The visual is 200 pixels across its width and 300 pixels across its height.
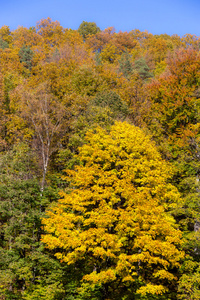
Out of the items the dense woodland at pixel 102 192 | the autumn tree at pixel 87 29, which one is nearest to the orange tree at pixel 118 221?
the dense woodland at pixel 102 192

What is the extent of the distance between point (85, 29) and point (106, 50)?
86.5 feet

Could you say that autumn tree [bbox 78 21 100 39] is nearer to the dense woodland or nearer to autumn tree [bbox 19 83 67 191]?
the dense woodland

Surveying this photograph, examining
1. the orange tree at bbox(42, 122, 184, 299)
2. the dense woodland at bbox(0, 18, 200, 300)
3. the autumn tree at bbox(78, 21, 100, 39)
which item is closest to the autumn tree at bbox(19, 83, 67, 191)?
the dense woodland at bbox(0, 18, 200, 300)

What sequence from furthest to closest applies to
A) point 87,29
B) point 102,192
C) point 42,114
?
point 87,29
point 42,114
point 102,192

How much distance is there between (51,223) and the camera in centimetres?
1827

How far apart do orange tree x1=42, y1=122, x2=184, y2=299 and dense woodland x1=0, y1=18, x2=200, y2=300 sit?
92mm

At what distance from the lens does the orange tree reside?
16219 millimetres

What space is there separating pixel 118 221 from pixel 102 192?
2.45 m

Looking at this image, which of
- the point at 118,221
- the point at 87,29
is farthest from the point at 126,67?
the point at 87,29

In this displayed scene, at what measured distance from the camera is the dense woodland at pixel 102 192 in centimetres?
1698

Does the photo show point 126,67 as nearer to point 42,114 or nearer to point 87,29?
point 42,114

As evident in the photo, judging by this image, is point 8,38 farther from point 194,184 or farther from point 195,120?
point 194,184

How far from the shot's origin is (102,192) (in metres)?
19.2

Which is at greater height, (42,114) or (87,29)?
(87,29)
